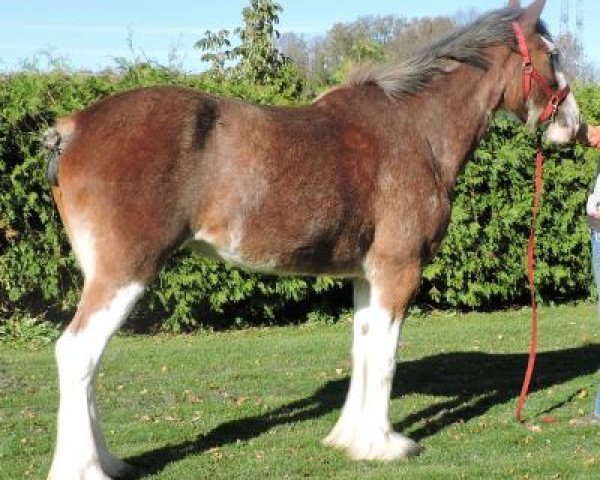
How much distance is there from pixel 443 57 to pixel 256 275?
5.21m

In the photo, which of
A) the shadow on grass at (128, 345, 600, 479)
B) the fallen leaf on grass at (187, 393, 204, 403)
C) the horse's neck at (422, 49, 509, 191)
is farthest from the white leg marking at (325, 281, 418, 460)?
the fallen leaf on grass at (187, 393, 204, 403)

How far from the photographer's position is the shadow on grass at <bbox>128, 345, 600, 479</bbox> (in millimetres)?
5852

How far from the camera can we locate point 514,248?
11.7 metres

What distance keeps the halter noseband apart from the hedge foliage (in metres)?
4.88

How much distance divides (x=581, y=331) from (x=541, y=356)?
1658 millimetres

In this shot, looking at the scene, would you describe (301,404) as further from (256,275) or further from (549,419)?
(256,275)

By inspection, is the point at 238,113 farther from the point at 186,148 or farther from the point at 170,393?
the point at 170,393

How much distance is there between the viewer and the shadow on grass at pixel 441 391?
585 centimetres

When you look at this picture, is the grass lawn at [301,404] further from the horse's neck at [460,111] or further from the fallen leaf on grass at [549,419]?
the horse's neck at [460,111]

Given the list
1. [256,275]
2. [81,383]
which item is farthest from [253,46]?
[81,383]

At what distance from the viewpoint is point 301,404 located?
6883 mm

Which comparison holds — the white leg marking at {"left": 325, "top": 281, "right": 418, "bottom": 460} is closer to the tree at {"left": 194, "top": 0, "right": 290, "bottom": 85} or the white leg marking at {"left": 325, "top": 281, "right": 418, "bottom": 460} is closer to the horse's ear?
the horse's ear

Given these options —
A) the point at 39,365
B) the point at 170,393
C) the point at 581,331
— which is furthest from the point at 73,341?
the point at 581,331

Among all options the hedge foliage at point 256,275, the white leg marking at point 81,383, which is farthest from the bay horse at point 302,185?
the hedge foliage at point 256,275
